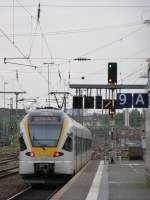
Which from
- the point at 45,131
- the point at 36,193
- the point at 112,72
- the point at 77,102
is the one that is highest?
the point at 112,72

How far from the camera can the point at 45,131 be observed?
26.2m

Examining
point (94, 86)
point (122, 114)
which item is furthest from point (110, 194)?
point (122, 114)

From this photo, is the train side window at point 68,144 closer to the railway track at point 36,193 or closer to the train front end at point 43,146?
the train front end at point 43,146

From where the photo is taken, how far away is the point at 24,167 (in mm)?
25391

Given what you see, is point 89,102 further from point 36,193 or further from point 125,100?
point 36,193

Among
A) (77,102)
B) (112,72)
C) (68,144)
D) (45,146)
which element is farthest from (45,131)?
(77,102)

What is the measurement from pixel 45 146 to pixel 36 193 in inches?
88.6

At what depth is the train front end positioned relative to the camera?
2538 centimetres

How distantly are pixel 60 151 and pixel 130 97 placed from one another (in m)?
10.6

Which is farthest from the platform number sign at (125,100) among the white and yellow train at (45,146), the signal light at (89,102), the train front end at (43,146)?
the train front end at (43,146)

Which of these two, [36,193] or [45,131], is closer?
[36,193]

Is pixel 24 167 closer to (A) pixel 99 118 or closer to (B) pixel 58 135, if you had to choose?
(B) pixel 58 135

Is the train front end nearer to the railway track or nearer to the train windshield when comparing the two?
the train windshield

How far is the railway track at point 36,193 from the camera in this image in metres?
21.8
